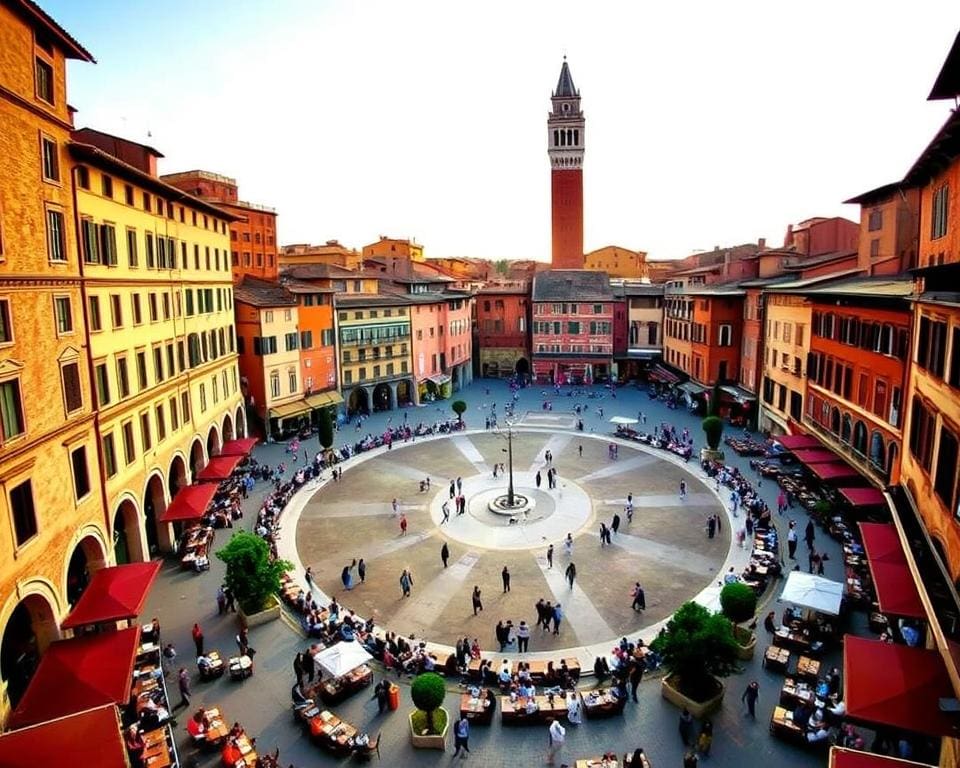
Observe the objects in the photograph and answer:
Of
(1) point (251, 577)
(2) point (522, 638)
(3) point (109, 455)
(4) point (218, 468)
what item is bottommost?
(2) point (522, 638)

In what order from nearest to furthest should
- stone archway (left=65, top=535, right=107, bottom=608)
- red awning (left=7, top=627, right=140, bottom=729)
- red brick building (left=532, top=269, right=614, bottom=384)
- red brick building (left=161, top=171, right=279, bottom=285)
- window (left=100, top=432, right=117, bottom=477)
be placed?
red awning (left=7, top=627, right=140, bottom=729), stone archway (left=65, top=535, right=107, bottom=608), window (left=100, top=432, right=117, bottom=477), red brick building (left=161, top=171, right=279, bottom=285), red brick building (left=532, top=269, right=614, bottom=384)

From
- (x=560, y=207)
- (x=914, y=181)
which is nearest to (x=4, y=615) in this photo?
(x=914, y=181)

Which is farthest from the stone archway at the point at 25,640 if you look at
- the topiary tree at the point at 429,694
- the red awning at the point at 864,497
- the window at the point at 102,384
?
the red awning at the point at 864,497

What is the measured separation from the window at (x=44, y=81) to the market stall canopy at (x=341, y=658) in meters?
20.8

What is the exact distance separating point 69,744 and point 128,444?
49.4ft

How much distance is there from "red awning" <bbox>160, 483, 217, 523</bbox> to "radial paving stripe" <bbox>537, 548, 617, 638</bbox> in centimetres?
1769

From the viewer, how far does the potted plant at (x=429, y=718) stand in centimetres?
1884

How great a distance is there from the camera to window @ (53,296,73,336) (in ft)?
72.6

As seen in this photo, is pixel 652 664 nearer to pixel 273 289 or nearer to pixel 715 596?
pixel 715 596

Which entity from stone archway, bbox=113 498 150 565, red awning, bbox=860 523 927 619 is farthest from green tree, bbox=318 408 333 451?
red awning, bbox=860 523 927 619

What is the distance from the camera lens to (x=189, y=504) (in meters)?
33.0

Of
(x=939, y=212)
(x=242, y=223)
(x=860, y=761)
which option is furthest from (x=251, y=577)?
(x=242, y=223)

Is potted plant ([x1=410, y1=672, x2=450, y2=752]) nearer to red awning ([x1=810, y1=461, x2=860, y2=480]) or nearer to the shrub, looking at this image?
the shrub

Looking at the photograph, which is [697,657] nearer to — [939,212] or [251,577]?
[251,577]
